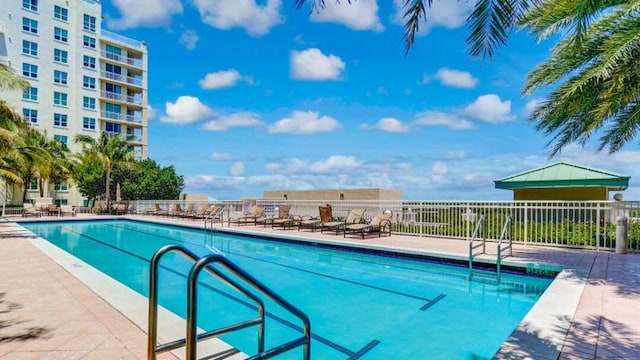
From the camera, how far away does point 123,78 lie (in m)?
43.2

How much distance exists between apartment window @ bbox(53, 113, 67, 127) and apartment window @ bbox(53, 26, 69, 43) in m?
7.85

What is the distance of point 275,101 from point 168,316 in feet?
95.0

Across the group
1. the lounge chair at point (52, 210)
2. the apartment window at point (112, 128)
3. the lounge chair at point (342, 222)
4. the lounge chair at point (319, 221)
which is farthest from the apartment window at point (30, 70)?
the lounge chair at point (342, 222)

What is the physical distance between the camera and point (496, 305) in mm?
6449

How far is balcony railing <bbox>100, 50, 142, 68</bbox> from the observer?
42.1 meters

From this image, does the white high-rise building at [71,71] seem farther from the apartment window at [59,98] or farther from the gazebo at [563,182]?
the gazebo at [563,182]

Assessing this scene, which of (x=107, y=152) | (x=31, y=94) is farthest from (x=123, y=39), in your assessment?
(x=107, y=152)

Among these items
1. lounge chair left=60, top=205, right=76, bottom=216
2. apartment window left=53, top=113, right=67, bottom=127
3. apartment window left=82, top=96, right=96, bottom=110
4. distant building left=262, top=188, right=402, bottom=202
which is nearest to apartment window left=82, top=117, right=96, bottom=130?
apartment window left=82, top=96, right=96, bottom=110

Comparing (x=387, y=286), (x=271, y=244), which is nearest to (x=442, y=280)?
(x=387, y=286)

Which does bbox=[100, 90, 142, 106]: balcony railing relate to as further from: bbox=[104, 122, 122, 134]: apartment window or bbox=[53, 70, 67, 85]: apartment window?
bbox=[53, 70, 67, 85]: apartment window

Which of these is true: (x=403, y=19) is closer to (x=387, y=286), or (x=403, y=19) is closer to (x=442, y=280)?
(x=387, y=286)

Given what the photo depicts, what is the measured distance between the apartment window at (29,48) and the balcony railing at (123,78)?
242 inches

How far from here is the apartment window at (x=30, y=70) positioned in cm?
3597

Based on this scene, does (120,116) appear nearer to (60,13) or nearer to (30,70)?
(30,70)
